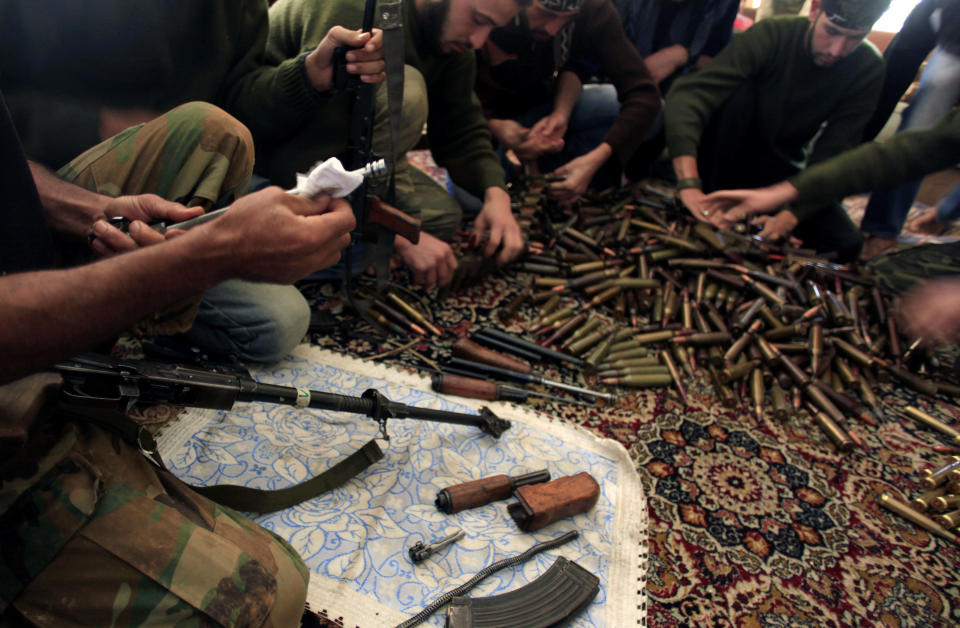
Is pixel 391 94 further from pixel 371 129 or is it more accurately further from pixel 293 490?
pixel 293 490

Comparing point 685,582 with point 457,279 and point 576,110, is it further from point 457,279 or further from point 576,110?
point 576,110

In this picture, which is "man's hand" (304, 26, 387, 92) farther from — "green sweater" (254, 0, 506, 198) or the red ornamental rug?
the red ornamental rug

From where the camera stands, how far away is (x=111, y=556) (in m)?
1.02

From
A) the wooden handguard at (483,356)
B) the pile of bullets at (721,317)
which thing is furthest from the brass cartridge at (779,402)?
the wooden handguard at (483,356)

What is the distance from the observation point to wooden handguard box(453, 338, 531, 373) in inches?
92.7

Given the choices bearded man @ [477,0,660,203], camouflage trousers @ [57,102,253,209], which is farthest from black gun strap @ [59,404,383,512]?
bearded man @ [477,0,660,203]

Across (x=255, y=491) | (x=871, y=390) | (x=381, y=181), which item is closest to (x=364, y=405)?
(x=255, y=491)

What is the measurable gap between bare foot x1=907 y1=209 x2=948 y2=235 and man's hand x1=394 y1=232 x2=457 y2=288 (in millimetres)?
4020

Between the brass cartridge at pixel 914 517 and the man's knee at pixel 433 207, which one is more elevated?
the man's knee at pixel 433 207

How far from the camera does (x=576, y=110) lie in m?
4.29

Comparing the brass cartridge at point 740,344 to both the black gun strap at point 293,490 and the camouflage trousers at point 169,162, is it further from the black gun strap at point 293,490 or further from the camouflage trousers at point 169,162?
the camouflage trousers at point 169,162

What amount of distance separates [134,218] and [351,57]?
2.81ft

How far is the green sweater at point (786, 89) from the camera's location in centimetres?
359

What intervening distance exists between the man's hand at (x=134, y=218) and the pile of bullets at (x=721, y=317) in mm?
1654
